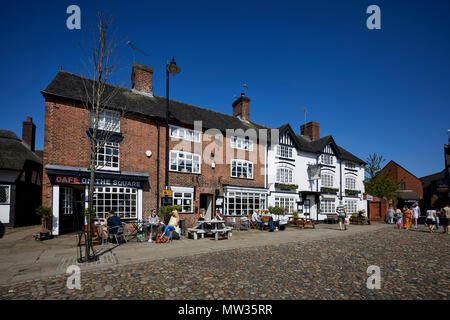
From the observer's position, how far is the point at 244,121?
2444 centimetres

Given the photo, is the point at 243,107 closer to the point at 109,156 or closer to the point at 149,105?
the point at 149,105

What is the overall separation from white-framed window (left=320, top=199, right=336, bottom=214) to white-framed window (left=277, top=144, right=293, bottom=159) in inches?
241

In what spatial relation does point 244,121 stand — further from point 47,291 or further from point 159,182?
point 47,291

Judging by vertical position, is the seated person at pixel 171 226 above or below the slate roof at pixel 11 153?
below

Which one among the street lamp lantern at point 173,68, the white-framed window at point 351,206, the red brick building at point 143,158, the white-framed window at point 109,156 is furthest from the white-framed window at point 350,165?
the white-framed window at point 109,156

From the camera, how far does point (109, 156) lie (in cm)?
1426

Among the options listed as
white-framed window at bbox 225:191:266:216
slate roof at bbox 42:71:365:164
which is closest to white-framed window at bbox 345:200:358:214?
slate roof at bbox 42:71:365:164

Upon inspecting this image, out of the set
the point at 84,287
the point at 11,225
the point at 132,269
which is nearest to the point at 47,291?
the point at 84,287

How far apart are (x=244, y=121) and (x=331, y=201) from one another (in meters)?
12.2

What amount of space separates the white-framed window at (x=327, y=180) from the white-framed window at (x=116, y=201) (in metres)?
18.4

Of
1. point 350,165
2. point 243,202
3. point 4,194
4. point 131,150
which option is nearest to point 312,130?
point 350,165

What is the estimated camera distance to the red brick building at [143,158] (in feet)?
42.3

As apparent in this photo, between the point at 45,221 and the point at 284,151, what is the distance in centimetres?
1813

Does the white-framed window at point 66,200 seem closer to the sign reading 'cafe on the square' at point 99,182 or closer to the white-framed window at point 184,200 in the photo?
the sign reading 'cafe on the square' at point 99,182
